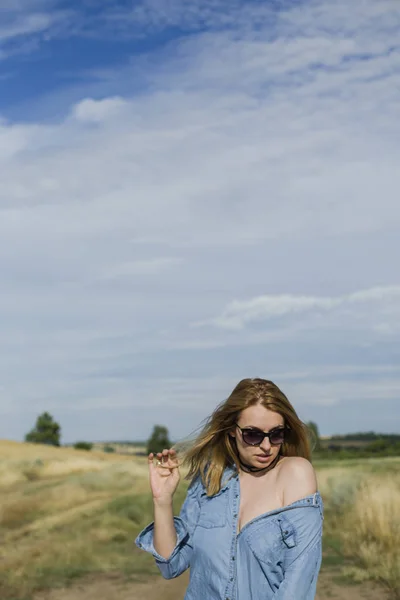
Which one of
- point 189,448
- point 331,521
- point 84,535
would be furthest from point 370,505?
point 189,448

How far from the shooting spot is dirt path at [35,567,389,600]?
394 inches

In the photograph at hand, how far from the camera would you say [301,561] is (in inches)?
146

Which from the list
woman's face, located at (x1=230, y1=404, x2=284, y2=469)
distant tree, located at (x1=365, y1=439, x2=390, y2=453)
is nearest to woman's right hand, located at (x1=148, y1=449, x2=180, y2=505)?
woman's face, located at (x1=230, y1=404, x2=284, y2=469)

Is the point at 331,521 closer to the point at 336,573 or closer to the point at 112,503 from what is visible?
the point at 336,573

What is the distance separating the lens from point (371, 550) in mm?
11047

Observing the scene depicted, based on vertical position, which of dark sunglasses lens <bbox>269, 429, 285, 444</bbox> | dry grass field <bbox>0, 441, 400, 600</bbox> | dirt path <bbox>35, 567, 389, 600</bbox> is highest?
dark sunglasses lens <bbox>269, 429, 285, 444</bbox>

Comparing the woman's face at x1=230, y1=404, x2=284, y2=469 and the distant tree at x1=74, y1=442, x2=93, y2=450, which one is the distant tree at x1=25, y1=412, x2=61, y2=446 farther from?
the woman's face at x1=230, y1=404, x2=284, y2=469

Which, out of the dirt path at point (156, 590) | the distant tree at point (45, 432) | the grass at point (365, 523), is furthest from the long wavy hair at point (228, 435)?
the distant tree at point (45, 432)

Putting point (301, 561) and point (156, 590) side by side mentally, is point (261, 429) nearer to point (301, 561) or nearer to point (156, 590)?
point (301, 561)

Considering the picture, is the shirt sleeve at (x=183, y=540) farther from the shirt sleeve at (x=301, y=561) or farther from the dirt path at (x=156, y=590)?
the dirt path at (x=156, y=590)

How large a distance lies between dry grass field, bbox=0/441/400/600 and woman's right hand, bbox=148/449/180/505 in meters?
6.69

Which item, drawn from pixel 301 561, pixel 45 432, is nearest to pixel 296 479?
pixel 301 561

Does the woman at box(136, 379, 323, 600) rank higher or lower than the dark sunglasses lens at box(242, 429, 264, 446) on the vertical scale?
lower

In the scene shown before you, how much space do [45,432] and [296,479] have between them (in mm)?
41998
